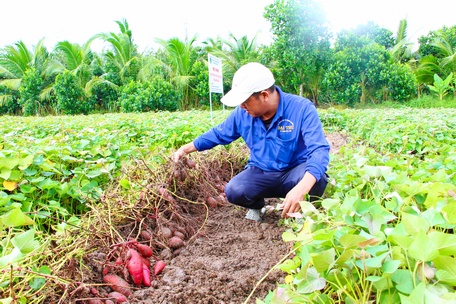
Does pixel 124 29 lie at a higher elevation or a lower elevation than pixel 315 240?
higher

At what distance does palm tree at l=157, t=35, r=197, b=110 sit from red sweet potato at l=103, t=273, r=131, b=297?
15.6 m

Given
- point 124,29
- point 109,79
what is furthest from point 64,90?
point 124,29

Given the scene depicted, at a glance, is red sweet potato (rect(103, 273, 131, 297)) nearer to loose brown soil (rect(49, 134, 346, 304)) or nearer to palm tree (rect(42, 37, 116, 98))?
loose brown soil (rect(49, 134, 346, 304))

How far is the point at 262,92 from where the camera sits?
7.61 ft

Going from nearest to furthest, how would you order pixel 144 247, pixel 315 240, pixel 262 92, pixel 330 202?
pixel 315 240 → pixel 330 202 → pixel 144 247 → pixel 262 92

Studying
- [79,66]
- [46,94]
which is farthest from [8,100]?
[79,66]

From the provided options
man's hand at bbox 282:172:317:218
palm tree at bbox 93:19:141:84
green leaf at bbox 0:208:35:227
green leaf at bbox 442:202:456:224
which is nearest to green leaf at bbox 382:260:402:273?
green leaf at bbox 442:202:456:224

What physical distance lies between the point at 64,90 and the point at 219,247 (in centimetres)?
1665

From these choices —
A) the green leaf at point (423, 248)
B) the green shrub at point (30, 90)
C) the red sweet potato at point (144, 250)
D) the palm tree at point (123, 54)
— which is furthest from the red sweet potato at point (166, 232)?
the green shrub at point (30, 90)

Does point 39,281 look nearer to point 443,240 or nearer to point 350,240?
point 350,240

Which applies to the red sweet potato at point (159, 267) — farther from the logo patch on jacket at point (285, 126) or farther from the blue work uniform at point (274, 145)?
the logo patch on jacket at point (285, 126)

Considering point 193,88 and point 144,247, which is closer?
point 144,247

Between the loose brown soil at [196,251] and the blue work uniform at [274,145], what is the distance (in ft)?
0.84

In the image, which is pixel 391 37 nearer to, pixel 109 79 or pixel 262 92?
pixel 109 79
